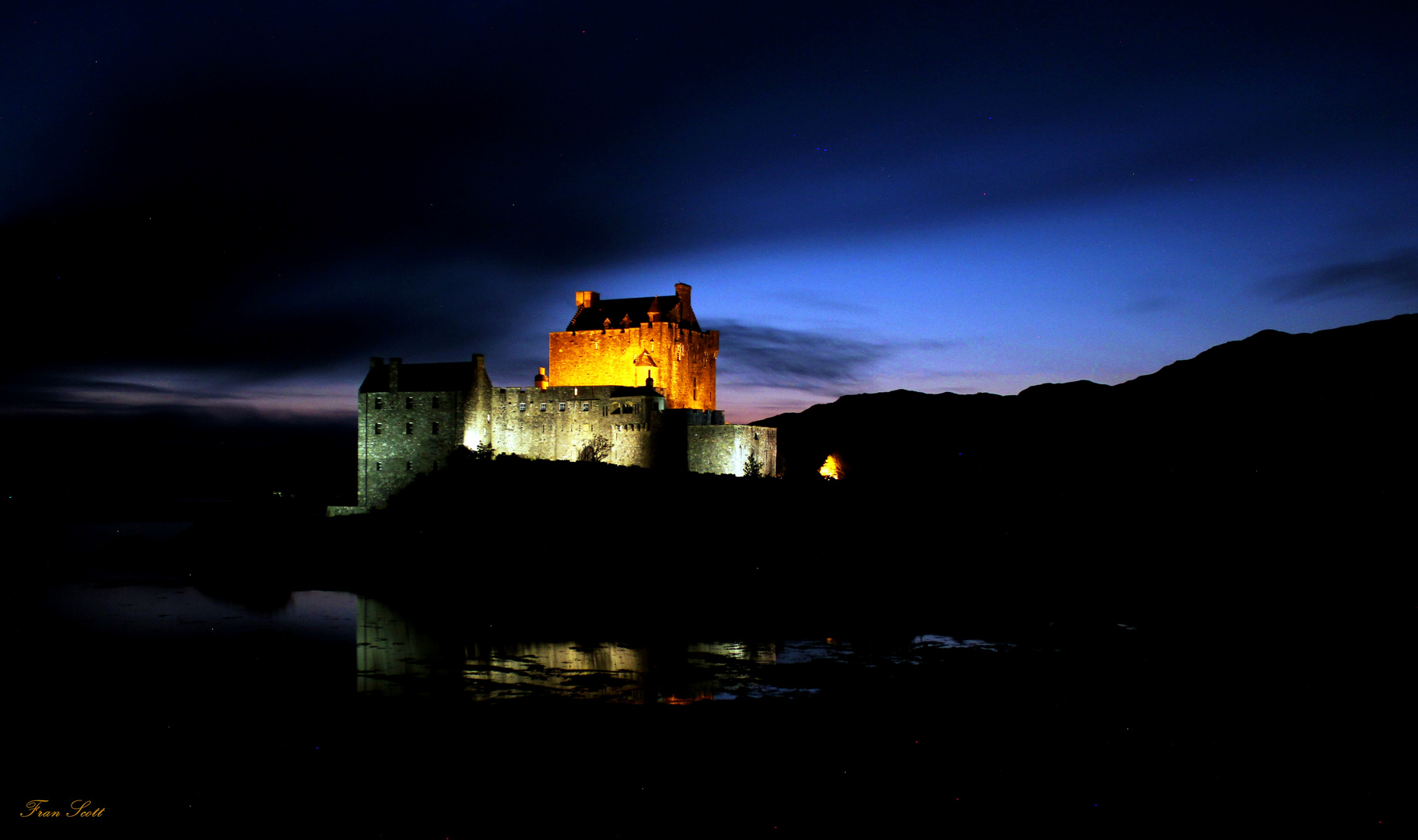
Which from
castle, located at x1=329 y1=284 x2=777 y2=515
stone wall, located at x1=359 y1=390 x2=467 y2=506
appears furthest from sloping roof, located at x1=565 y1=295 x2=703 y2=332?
stone wall, located at x1=359 y1=390 x2=467 y2=506

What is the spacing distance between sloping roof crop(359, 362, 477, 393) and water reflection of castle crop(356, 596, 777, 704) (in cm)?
1693

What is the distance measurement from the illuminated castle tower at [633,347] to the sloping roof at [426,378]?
7132 millimetres

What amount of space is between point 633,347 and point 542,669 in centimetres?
2718

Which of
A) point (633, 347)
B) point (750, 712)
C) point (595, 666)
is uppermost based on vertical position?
point (633, 347)

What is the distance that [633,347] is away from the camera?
47.6 metres

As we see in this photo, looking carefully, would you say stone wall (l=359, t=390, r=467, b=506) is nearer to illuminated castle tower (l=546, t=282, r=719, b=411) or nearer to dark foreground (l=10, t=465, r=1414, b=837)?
dark foreground (l=10, t=465, r=1414, b=837)

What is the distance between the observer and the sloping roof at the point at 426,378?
42.2 metres

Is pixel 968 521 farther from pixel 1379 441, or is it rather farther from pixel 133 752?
pixel 1379 441

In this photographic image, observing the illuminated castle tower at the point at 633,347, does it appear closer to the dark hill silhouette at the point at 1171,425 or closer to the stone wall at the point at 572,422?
the stone wall at the point at 572,422

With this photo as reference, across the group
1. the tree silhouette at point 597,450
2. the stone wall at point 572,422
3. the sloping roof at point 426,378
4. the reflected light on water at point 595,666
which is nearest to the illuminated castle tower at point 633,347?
the stone wall at point 572,422

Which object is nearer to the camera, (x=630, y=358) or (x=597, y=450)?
(x=597, y=450)

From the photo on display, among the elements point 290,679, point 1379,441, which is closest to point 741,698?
point 290,679

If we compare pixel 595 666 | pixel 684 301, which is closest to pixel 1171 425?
pixel 684 301

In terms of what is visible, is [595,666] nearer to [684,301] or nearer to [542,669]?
[542,669]
